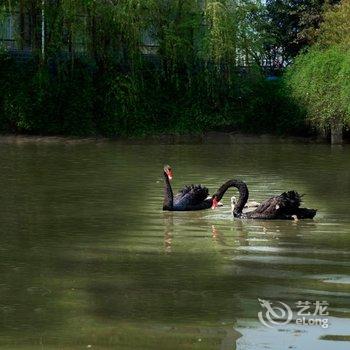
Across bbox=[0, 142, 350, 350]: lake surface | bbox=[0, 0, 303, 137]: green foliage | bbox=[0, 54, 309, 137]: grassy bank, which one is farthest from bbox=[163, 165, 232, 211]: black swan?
bbox=[0, 0, 303, 137]: green foliage

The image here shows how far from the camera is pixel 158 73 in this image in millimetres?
40875

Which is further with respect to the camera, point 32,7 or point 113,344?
point 32,7

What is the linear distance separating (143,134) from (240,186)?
75.0 feet

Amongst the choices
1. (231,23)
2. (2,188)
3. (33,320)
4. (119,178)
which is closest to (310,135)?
(231,23)

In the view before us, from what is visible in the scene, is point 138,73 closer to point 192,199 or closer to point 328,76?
point 328,76

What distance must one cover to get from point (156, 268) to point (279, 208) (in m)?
4.65

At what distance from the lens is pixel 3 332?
764 cm

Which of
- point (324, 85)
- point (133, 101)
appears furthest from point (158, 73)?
point (324, 85)

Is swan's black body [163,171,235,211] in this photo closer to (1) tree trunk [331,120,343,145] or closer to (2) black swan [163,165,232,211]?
(2) black swan [163,165,232,211]

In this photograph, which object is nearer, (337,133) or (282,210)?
(282,210)

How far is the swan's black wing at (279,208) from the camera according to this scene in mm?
14656

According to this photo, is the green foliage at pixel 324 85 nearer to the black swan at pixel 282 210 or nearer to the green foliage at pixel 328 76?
the green foliage at pixel 328 76

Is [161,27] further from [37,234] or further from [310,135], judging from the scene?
[37,234]

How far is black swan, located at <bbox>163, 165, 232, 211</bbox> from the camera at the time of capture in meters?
16.2
